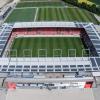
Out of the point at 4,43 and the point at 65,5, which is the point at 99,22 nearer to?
the point at 65,5

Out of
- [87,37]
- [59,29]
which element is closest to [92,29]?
[87,37]

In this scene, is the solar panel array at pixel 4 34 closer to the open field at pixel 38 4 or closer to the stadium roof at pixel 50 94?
the stadium roof at pixel 50 94

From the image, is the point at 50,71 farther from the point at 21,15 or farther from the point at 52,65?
the point at 21,15

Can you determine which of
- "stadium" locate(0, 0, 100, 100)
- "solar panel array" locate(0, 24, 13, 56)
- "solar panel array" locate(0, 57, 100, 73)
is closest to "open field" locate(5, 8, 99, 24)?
"stadium" locate(0, 0, 100, 100)

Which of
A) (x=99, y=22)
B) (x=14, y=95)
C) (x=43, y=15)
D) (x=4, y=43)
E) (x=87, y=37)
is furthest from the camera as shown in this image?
(x=43, y=15)

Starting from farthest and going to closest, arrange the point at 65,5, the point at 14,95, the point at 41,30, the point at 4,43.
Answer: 1. the point at 65,5
2. the point at 41,30
3. the point at 4,43
4. the point at 14,95

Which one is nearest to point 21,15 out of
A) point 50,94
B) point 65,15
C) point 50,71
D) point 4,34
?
point 65,15

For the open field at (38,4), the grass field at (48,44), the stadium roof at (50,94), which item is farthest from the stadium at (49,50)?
the open field at (38,4)
